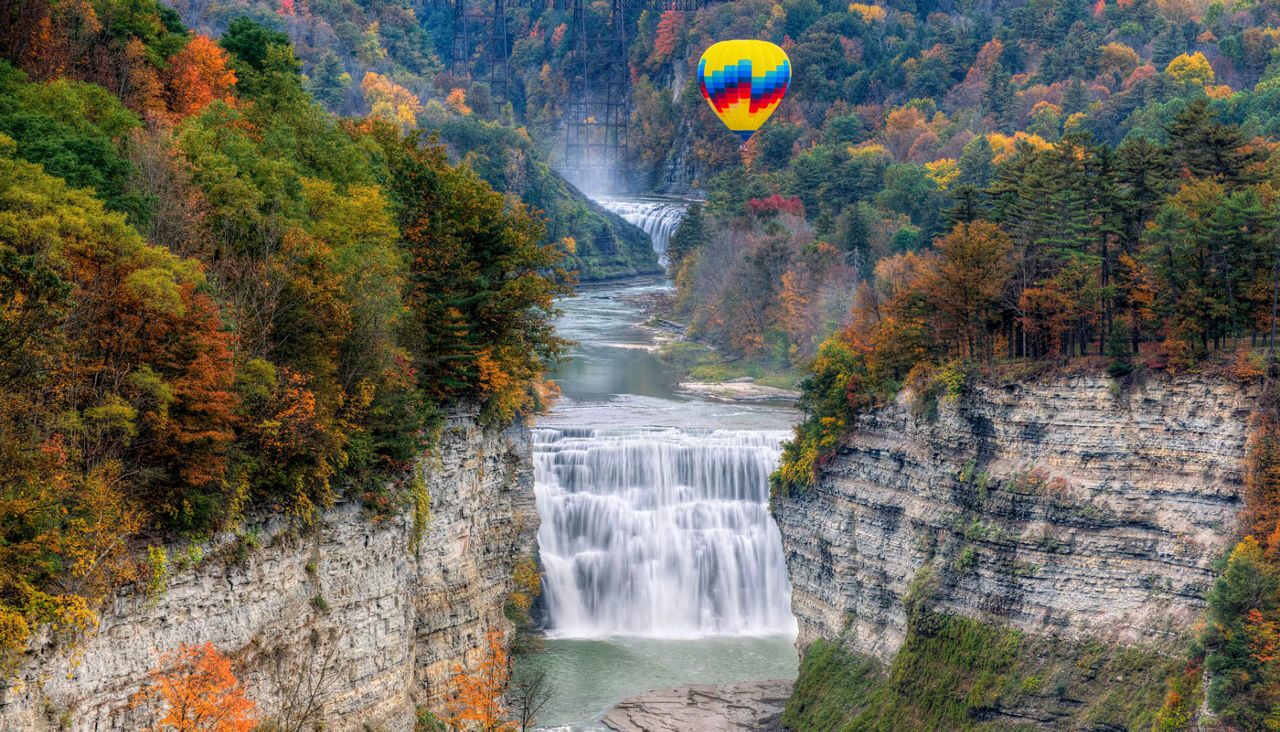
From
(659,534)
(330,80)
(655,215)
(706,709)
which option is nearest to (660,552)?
(659,534)

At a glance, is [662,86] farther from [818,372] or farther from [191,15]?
[818,372]

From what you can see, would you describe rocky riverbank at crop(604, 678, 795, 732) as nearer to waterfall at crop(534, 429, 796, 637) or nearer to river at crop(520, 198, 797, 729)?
river at crop(520, 198, 797, 729)

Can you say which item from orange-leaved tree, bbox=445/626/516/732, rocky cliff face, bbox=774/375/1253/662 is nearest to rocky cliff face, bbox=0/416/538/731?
orange-leaved tree, bbox=445/626/516/732

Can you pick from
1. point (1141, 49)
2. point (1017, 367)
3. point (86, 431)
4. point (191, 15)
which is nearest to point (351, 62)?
point (191, 15)

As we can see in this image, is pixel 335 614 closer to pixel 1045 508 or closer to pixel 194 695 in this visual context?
pixel 194 695

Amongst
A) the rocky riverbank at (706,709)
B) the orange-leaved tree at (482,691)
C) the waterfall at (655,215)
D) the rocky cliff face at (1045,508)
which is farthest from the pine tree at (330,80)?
the orange-leaved tree at (482,691)
